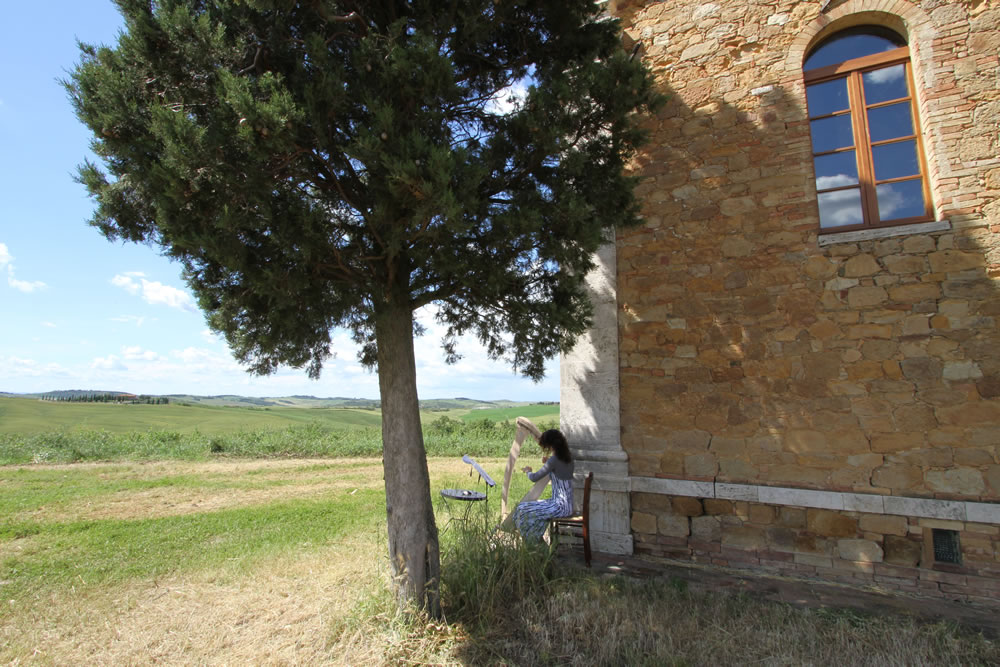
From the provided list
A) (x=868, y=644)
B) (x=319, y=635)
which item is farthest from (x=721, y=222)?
(x=319, y=635)

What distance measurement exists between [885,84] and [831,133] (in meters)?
0.62

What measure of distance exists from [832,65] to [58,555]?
9650mm

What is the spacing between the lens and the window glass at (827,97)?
4.72 meters

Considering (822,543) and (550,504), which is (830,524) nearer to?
(822,543)

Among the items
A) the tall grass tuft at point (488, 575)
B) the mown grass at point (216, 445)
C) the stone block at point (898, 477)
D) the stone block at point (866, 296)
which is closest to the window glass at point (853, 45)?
the stone block at point (866, 296)

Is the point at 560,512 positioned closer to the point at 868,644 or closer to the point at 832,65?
the point at 868,644

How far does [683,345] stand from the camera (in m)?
4.93

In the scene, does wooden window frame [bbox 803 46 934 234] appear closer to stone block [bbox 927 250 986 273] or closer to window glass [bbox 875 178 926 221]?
window glass [bbox 875 178 926 221]

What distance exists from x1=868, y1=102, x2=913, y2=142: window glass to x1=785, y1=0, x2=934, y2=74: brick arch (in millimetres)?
433

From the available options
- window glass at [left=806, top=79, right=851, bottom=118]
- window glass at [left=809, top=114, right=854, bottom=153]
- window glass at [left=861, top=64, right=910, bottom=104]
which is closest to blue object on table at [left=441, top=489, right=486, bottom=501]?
window glass at [left=809, top=114, right=854, bottom=153]

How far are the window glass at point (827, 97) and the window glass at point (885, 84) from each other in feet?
0.60

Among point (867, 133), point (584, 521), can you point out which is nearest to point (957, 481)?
point (584, 521)

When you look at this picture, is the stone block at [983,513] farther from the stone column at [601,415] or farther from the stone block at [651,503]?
the stone column at [601,415]

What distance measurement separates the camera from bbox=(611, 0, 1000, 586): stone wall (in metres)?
4.04
